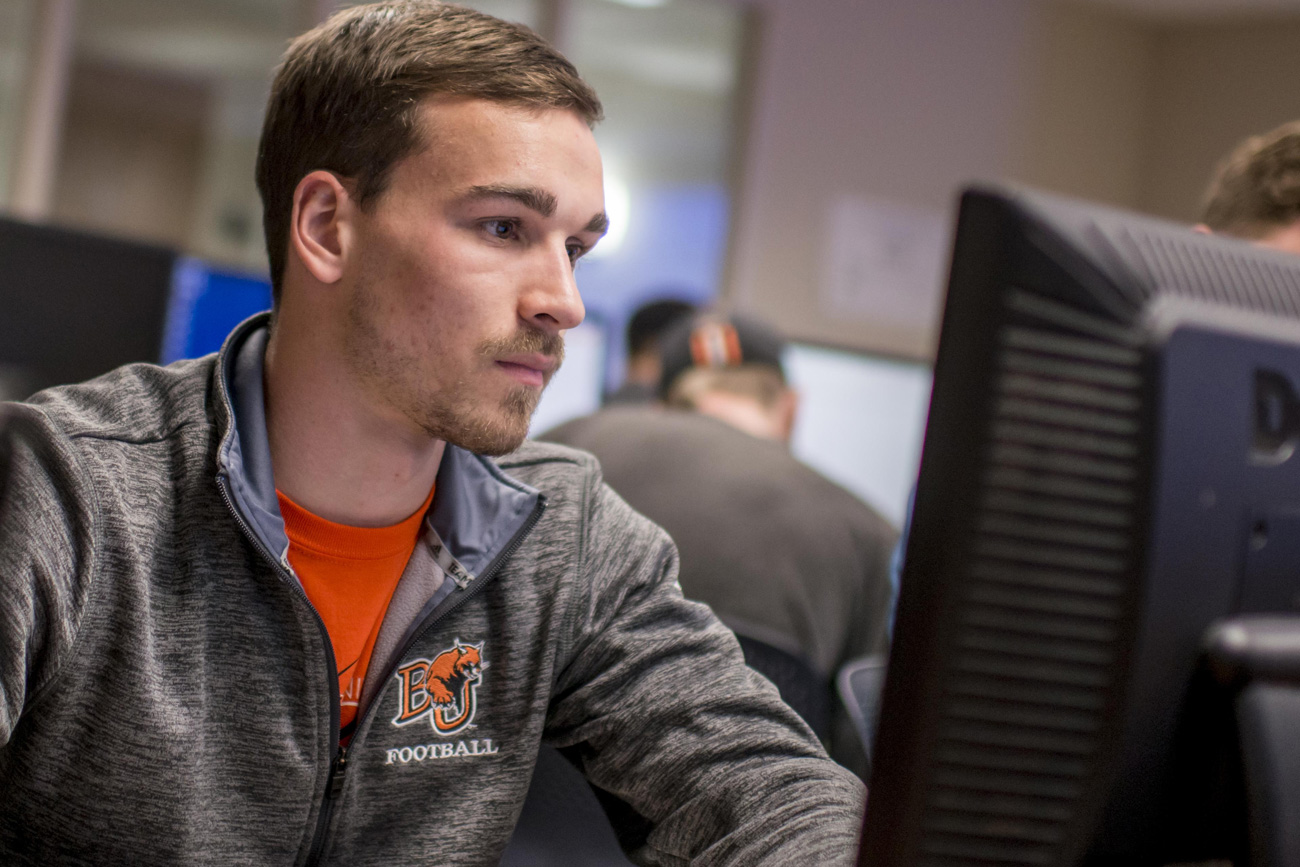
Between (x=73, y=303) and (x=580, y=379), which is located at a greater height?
(x=73, y=303)

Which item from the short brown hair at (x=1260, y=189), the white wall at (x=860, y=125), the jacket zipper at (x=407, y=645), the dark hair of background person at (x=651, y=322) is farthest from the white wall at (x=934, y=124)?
the jacket zipper at (x=407, y=645)

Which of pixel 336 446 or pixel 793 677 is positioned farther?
pixel 793 677

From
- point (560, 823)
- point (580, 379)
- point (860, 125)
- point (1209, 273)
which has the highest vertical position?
point (860, 125)

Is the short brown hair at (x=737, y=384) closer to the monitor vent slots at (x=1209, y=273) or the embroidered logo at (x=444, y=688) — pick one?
the embroidered logo at (x=444, y=688)

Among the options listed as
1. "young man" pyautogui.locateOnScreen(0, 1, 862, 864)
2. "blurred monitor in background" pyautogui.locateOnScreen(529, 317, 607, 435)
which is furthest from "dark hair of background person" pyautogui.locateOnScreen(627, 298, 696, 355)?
"young man" pyautogui.locateOnScreen(0, 1, 862, 864)

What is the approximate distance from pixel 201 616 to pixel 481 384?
0.94ft

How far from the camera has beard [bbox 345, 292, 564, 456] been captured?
1032mm

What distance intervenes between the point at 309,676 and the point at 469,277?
35cm

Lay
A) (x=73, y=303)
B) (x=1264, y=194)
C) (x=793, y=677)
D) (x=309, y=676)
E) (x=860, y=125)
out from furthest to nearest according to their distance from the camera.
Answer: (x=860, y=125), (x=73, y=303), (x=1264, y=194), (x=793, y=677), (x=309, y=676)

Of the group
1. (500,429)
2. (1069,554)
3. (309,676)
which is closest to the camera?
(1069,554)

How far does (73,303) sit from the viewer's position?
1810 mm

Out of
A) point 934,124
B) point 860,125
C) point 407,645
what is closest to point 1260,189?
point 407,645

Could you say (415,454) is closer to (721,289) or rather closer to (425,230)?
(425,230)

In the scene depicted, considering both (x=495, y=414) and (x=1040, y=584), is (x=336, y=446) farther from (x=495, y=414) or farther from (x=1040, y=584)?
(x=1040, y=584)
